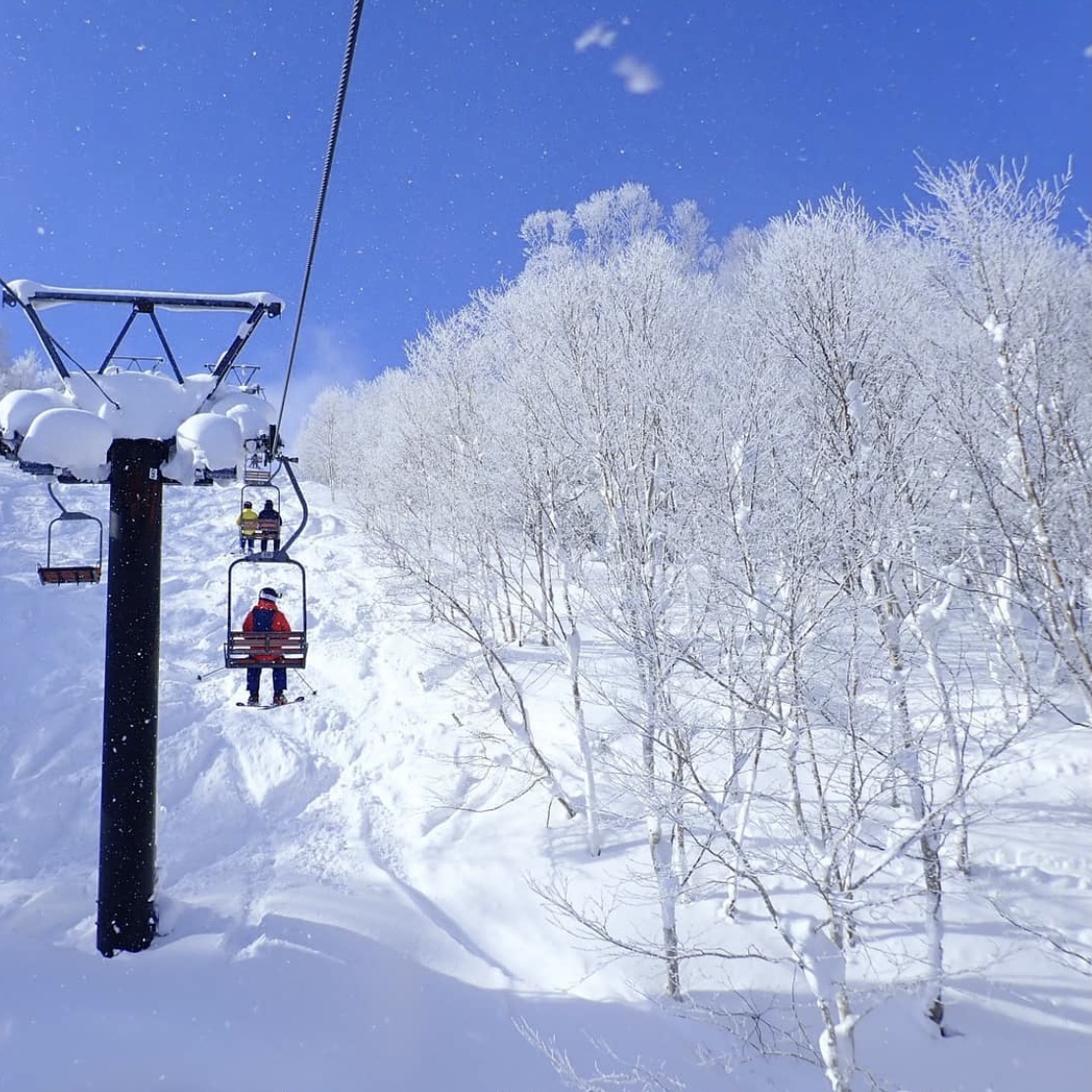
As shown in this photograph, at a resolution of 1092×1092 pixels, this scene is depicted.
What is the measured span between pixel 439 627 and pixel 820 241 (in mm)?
11382

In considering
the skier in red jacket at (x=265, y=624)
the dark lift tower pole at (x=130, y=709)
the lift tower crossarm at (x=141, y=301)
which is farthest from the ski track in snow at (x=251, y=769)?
the lift tower crossarm at (x=141, y=301)

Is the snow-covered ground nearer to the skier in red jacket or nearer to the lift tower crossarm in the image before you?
the skier in red jacket

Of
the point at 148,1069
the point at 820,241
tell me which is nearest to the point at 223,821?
the point at 148,1069

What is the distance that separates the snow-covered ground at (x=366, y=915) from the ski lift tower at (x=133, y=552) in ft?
2.36

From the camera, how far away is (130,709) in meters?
5.13

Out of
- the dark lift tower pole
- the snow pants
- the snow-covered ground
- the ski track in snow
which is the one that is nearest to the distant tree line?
the snow-covered ground

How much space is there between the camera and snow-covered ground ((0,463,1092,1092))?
4988 millimetres

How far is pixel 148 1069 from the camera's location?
4363mm

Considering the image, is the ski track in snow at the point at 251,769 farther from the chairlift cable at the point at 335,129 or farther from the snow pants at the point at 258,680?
the chairlift cable at the point at 335,129

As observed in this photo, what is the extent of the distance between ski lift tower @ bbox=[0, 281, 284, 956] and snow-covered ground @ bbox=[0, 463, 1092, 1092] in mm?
718

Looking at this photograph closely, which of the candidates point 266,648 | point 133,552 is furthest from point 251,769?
point 133,552

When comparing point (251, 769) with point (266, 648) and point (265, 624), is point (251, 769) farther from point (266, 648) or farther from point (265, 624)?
point (266, 648)

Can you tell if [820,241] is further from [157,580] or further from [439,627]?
[439,627]

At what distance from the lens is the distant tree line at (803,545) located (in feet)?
21.4
